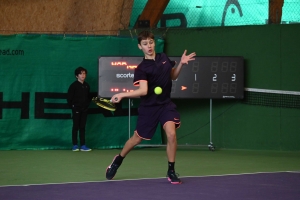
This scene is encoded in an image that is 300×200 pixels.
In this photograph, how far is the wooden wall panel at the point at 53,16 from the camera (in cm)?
1437

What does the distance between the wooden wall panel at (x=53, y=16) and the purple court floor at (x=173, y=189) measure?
6.92 m

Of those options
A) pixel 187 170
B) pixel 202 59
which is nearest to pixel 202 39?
pixel 202 59

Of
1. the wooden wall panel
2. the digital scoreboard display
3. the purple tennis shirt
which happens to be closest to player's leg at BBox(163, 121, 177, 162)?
the purple tennis shirt

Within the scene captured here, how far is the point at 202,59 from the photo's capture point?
40.5ft

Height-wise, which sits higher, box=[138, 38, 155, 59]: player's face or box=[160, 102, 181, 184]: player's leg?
box=[138, 38, 155, 59]: player's face

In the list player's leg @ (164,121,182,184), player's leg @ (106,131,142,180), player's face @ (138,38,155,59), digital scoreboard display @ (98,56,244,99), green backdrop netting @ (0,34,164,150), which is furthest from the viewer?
green backdrop netting @ (0,34,164,150)

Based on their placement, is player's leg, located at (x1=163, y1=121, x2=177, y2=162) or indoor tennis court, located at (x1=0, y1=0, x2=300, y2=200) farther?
indoor tennis court, located at (x1=0, y1=0, x2=300, y2=200)

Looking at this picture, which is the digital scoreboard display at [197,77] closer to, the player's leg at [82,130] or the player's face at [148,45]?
the player's leg at [82,130]

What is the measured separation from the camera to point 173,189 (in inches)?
278

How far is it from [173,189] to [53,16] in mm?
8262

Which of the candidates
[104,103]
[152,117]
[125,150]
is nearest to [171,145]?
[152,117]

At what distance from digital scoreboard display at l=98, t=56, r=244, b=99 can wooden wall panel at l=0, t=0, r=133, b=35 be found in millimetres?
2144

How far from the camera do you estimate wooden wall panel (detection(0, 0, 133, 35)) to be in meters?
14.4

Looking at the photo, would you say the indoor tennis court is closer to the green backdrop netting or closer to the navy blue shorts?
the green backdrop netting
